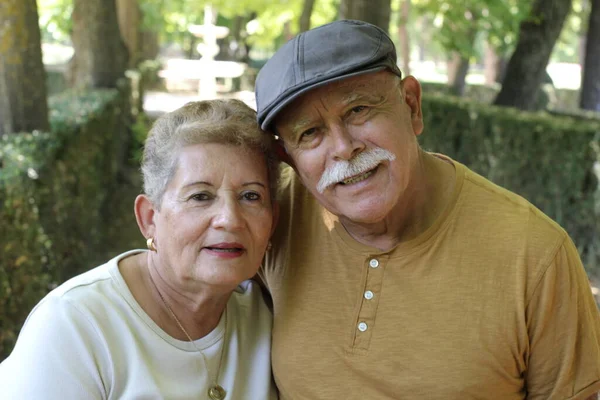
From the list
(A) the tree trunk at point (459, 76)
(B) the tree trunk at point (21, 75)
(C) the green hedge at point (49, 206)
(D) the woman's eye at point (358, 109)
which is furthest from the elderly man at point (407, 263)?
(A) the tree trunk at point (459, 76)

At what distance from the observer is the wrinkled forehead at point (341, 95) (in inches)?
83.9

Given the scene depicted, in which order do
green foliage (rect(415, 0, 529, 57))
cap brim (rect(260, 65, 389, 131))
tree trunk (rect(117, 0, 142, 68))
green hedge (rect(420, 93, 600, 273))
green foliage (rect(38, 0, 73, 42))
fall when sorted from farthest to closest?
tree trunk (rect(117, 0, 142, 68)), green foliage (rect(38, 0, 73, 42)), green foliage (rect(415, 0, 529, 57)), green hedge (rect(420, 93, 600, 273)), cap brim (rect(260, 65, 389, 131))

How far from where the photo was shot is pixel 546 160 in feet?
26.7

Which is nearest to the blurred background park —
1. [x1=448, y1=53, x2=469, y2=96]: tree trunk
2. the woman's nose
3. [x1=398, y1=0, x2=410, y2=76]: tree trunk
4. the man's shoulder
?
the woman's nose

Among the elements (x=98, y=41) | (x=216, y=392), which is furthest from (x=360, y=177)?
(x=98, y=41)

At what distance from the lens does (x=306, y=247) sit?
2.51m

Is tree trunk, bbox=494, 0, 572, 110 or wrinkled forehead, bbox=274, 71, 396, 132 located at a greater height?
wrinkled forehead, bbox=274, 71, 396, 132

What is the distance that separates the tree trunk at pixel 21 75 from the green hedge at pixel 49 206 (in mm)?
258

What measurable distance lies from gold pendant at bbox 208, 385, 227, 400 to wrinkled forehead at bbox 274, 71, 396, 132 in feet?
3.01

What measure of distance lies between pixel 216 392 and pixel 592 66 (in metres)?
14.1

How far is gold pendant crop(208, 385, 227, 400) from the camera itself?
235 centimetres

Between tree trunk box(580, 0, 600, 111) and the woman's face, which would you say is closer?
the woman's face

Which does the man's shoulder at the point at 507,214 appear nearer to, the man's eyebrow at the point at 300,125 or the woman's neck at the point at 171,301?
the man's eyebrow at the point at 300,125

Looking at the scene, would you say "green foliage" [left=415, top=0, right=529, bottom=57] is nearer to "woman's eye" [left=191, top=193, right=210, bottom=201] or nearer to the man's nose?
the man's nose
